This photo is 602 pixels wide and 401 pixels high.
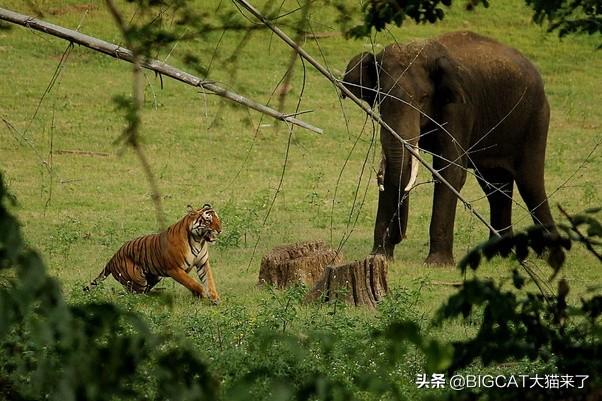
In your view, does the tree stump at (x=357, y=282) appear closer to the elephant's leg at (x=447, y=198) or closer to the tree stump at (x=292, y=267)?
the tree stump at (x=292, y=267)

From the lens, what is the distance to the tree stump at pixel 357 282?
11578 mm

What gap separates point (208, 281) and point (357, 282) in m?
1.34

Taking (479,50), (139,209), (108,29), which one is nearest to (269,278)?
(479,50)

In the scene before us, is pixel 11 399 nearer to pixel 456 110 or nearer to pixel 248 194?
pixel 456 110

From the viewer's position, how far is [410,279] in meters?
13.6

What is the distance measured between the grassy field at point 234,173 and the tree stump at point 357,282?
A: 0.36 metres

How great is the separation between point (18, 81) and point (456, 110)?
1454cm

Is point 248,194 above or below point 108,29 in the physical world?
below

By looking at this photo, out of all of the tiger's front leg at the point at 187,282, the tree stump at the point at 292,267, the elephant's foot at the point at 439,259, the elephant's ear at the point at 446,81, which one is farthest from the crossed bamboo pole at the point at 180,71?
the elephant's ear at the point at 446,81

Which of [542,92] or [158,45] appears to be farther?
[542,92]

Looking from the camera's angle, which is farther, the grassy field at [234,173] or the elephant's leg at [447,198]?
the elephant's leg at [447,198]

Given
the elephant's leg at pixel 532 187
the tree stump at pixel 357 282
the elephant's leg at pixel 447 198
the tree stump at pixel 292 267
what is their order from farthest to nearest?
the elephant's leg at pixel 532 187 < the elephant's leg at pixel 447 198 < the tree stump at pixel 292 267 < the tree stump at pixel 357 282

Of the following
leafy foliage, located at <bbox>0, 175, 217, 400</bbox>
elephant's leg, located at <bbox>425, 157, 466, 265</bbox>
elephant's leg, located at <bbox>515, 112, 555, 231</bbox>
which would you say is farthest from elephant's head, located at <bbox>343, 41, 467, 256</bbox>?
leafy foliage, located at <bbox>0, 175, 217, 400</bbox>

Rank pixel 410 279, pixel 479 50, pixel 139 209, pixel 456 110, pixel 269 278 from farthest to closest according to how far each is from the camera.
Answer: pixel 139 209
pixel 479 50
pixel 456 110
pixel 410 279
pixel 269 278
